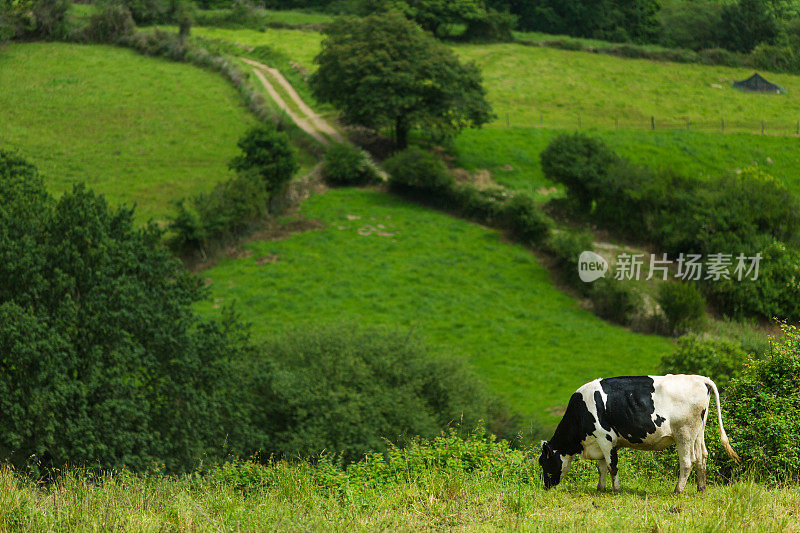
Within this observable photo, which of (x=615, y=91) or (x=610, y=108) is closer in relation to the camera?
(x=610, y=108)

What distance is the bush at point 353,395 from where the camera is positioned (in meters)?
28.1

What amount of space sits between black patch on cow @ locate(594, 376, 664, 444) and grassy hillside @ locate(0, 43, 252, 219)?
46.1 meters

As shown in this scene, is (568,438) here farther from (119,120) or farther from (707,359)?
(119,120)

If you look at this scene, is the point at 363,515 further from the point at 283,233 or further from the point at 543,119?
the point at 543,119

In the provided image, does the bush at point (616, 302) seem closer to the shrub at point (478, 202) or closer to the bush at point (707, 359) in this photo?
the shrub at point (478, 202)

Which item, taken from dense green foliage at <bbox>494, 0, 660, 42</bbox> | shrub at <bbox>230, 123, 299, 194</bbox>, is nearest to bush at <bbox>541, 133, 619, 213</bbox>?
shrub at <bbox>230, 123, 299, 194</bbox>

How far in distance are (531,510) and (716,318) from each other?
3650 cm

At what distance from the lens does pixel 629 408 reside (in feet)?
44.0

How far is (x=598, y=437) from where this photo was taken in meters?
13.7

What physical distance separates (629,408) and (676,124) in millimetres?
69118

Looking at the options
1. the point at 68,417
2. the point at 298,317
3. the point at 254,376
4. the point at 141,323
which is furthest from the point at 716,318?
the point at 68,417

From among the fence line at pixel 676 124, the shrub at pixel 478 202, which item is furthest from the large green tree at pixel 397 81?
the fence line at pixel 676 124

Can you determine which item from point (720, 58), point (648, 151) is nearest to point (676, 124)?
point (648, 151)

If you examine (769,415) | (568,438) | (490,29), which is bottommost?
(568,438)
